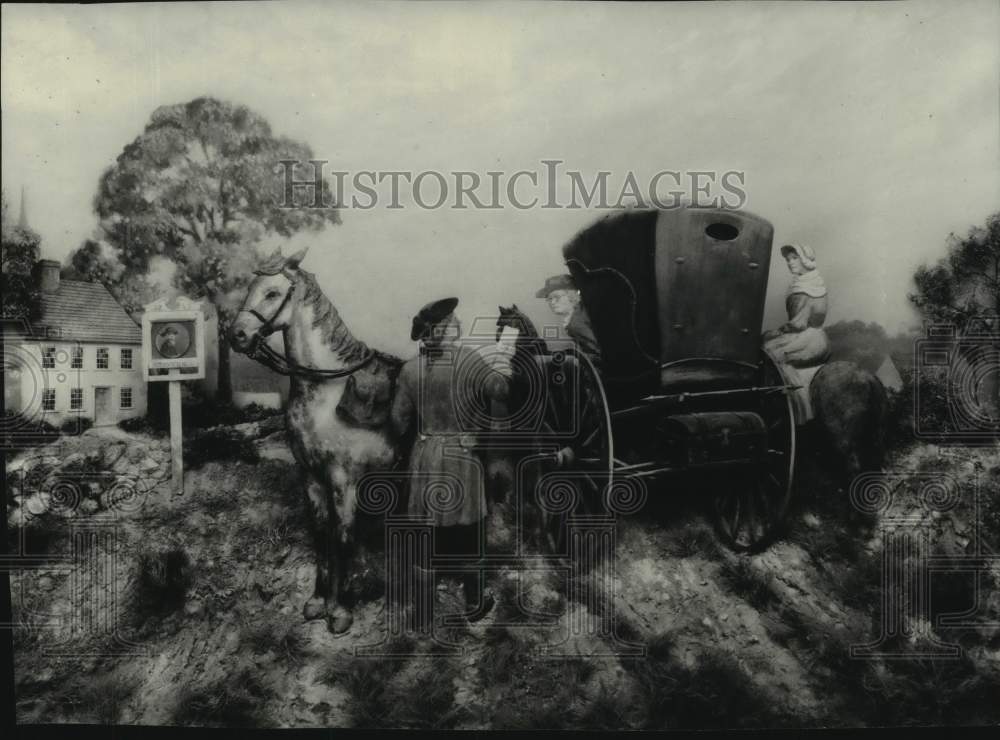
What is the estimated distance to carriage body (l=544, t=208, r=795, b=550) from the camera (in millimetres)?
4441

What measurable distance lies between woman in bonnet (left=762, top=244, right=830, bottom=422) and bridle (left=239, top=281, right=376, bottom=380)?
7.73 ft

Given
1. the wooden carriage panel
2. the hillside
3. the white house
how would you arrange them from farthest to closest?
the white house < the hillside < the wooden carriage panel

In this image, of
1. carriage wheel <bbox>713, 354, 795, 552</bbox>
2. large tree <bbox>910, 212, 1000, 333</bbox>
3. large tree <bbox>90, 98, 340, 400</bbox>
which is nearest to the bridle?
large tree <bbox>90, 98, 340, 400</bbox>

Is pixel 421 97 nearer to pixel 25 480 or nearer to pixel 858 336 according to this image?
pixel 858 336

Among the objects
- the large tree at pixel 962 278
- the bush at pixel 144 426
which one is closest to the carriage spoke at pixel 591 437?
the large tree at pixel 962 278

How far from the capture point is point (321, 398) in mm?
4617

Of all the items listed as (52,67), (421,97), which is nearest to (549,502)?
(421,97)

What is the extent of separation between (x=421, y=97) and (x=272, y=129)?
89 cm

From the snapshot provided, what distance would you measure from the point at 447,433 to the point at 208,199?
76.8 inches

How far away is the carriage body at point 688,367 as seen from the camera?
4441mm

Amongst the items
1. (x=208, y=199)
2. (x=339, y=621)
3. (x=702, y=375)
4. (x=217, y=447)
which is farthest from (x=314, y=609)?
(x=702, y=375)

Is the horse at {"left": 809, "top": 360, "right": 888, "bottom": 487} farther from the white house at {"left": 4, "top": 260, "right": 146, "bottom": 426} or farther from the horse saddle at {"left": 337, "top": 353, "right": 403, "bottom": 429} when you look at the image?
the white house at {"left": 4, "top": 260, "right": 146, "bottom": 426}

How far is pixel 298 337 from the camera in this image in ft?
15.1

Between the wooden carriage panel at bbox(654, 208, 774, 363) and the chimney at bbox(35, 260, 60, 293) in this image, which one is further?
the chimney at bbox(35, 260, 60, 293)
